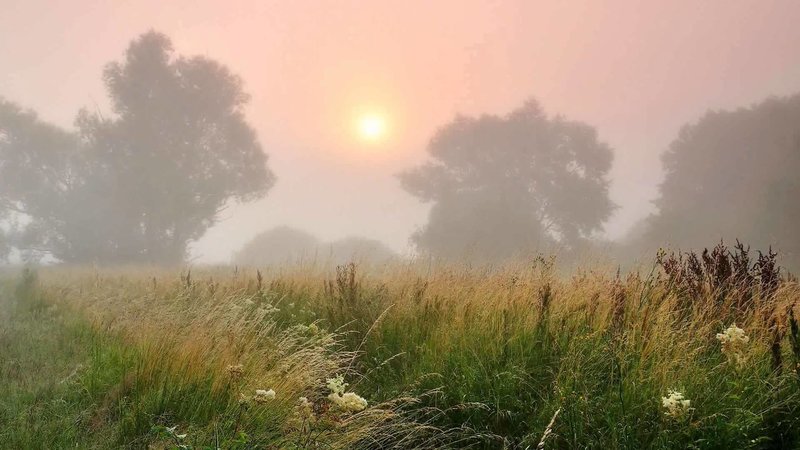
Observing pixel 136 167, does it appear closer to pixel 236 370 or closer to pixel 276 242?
pixel 276 242

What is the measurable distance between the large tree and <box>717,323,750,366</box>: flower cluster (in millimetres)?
29834

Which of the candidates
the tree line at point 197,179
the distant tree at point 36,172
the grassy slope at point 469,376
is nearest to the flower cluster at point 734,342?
the grassy slope at point 469,376

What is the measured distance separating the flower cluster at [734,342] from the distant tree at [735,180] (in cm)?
2523

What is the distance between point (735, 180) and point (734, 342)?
3042 cm

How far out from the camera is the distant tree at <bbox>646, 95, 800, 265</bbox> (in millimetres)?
24328

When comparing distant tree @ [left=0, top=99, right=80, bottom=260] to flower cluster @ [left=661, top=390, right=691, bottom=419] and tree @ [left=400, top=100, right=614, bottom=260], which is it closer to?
tree @ [left=400, top=100, right=614, bottom=260]

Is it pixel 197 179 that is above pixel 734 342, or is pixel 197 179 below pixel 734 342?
above

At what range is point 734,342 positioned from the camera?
3334mm

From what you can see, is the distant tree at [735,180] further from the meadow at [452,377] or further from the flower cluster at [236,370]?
the flower cluster at [236,370]

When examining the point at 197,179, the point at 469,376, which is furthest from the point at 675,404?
the point at 197,179

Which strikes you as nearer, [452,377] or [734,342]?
[734,342]

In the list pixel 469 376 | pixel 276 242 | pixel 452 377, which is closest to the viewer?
pixel 469 376

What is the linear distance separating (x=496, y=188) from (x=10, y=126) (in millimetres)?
30490

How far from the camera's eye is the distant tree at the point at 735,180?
24.3 m
